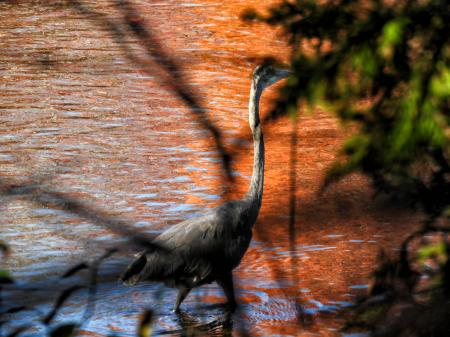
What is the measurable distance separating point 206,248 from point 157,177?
11.6 feet

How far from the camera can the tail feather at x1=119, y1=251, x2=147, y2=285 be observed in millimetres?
6367

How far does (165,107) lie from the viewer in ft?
42.9

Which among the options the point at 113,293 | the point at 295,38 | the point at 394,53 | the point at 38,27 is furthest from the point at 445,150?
the point at 38,27

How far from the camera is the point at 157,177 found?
401 inches

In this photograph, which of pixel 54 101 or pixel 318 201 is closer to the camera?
pixel 318 201

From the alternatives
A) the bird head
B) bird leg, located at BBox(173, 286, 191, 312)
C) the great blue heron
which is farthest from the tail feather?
the bird head

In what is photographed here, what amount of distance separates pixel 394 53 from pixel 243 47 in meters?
12.4

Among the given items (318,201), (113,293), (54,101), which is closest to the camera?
(113,293)

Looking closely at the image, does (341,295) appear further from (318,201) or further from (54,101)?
(54,101)

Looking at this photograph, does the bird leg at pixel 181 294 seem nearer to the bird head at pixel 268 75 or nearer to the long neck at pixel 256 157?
the long neck at pixel 256 157

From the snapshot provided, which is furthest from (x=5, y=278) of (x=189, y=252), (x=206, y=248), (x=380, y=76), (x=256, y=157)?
(x=256, y=157)

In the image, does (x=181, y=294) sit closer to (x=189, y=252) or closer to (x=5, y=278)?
(x=189, y=252)

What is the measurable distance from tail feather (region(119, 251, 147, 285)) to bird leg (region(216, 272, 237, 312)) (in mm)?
666

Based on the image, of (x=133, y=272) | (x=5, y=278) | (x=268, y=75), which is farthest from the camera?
(x=268, y=75)
